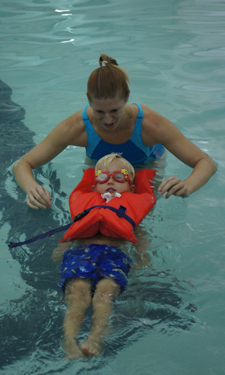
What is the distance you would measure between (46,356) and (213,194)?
2.44m

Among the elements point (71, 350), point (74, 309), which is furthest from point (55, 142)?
point (71, 350)

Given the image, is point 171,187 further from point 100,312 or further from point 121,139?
point 100,312

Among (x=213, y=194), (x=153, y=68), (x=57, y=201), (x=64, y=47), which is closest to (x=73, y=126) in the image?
(x=57, y=201)

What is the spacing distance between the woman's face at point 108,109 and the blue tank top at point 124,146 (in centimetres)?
45

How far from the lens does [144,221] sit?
3.38 m

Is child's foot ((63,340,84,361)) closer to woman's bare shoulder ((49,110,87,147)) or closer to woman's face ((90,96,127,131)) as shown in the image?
woman's face ((90,96,127,131))

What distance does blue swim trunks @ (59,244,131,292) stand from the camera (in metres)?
2.58

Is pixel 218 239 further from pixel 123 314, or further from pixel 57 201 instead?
pixel 57 201

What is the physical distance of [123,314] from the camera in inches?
94.7

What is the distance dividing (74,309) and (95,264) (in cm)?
36

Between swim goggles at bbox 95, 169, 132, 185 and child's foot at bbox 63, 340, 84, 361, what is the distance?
143 cm

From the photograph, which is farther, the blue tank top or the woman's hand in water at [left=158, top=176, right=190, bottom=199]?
the blue tank top

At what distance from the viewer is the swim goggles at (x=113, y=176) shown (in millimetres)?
3229

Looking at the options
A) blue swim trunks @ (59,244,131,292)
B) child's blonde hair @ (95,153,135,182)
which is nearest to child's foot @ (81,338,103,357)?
blue swim trunks @ (59,244,131,292)
